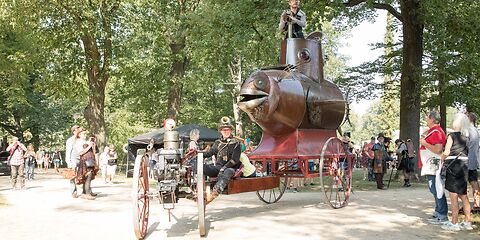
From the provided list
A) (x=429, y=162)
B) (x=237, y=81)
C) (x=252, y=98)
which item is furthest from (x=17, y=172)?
(x=237, y=81)

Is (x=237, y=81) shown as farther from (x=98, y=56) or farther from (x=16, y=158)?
(x=16, y=158)

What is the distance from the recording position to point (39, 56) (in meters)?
26.5

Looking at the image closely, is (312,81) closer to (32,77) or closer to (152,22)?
(152,22)

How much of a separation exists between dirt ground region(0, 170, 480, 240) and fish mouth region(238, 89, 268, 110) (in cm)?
200

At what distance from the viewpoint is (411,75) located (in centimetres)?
1886

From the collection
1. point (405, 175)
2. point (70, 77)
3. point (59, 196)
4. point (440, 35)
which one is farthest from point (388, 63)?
point (59, 196)

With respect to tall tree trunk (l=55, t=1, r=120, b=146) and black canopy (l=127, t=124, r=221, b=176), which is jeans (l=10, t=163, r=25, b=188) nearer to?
black canopy (l=127, t=124, r=221, b=176)

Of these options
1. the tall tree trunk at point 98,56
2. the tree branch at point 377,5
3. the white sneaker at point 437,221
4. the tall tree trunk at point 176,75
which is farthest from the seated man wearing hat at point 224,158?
the tall tree trunk at point 176,75

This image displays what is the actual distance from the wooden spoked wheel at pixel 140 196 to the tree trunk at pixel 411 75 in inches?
513

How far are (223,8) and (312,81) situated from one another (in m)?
8.41

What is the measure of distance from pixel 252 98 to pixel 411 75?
1090 cm

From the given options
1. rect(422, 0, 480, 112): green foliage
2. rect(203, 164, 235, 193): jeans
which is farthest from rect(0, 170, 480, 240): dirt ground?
rect(422, 0, 480, 112): green foliage

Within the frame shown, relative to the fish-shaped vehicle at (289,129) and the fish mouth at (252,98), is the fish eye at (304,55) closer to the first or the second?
the fish-shaped vehicle at (289,129)

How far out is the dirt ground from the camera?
7.84 meters
